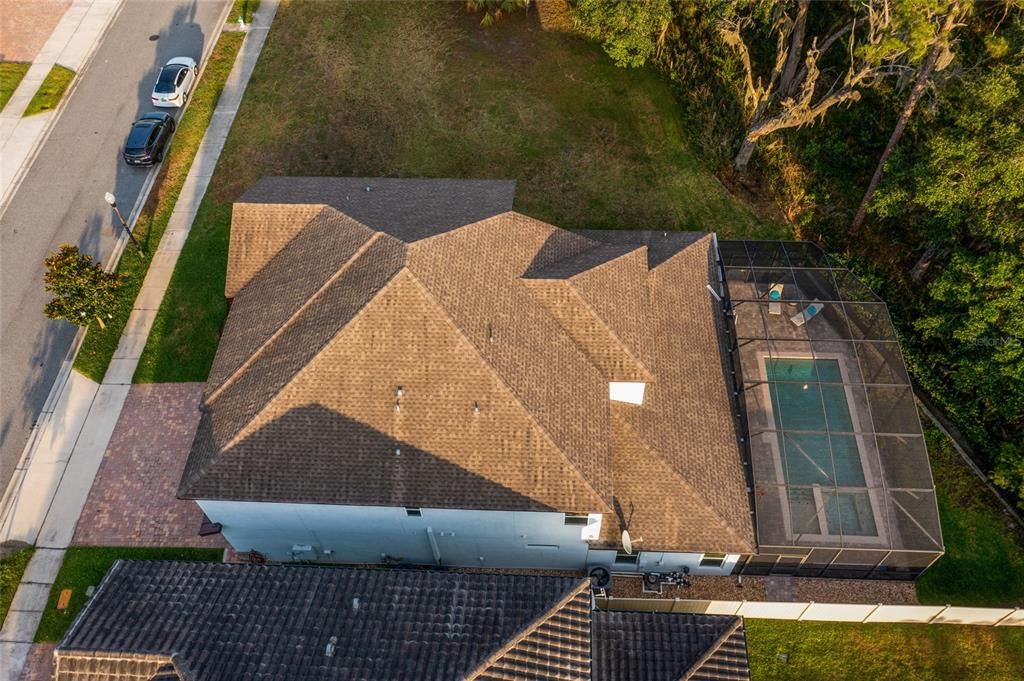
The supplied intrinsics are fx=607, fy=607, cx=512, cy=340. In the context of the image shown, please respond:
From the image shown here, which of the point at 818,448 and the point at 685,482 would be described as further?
the point at 818,448

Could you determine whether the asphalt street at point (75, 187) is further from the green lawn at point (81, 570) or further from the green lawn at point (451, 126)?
the green lawn at point (81, 570)

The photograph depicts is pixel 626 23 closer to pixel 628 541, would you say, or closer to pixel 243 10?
pixel 243 10

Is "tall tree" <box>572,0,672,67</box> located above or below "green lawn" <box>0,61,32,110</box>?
above

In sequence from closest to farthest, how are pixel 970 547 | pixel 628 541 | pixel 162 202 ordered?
pixel 628 541
pixel 970 547
pixel 162 202

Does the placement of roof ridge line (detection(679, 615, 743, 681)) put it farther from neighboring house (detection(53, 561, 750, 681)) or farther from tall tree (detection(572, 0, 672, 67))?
tall tree (detection(572, 0, 672, 67))

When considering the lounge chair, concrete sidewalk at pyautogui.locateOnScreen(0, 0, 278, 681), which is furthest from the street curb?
the lounge chair

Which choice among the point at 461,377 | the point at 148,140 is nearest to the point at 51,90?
the point at 148,140

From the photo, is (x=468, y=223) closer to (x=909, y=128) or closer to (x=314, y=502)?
(x=314, y=502)
